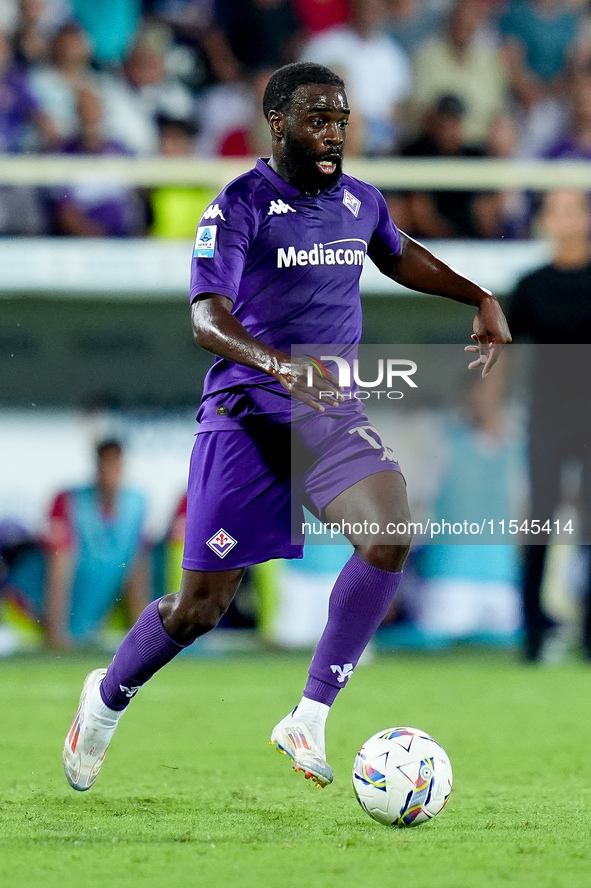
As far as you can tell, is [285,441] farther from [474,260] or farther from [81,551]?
[474,260]

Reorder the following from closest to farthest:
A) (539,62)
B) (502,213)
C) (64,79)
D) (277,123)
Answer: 1. (277,123)
2. (502,213)
3. (64,79)
4. (539,62)

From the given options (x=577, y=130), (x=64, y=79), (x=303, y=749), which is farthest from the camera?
(x=577, y=130)

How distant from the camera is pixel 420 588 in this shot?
9031 millimetres

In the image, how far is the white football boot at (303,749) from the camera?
3.80m

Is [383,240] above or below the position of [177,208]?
below

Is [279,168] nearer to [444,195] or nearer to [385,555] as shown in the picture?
[385,555]

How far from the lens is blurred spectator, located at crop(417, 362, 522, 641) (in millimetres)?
9008

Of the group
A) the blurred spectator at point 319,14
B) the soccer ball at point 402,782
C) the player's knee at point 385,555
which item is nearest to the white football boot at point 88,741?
the soccer ball at point 402,782

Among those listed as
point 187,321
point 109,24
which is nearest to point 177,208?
point 187,321

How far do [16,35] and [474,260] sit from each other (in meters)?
3.85

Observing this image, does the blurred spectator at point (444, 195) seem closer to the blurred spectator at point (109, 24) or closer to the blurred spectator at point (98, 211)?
the blurred spectator at point (98, 211)

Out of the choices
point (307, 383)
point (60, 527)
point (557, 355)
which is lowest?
point (60, 527)

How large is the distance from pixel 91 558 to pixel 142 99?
11.9 ft

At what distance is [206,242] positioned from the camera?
3.99 metres
